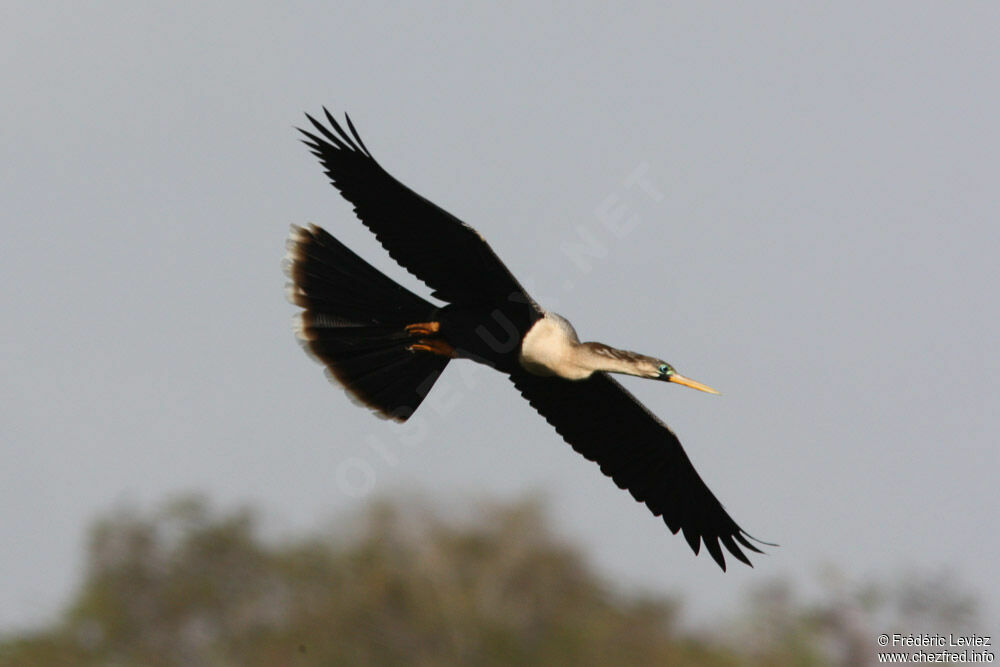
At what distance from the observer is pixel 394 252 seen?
798cm

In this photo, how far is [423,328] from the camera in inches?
340

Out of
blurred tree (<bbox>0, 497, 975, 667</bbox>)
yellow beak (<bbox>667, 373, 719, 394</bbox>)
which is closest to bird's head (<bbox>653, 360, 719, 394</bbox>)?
yellow beak (<bbox>667, 373, 719, 394</bbox>)

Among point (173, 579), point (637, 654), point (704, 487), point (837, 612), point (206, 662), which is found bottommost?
point (837, 612)

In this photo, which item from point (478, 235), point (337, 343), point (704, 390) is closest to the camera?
point (478, 235)

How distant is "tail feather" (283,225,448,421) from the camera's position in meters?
8.83

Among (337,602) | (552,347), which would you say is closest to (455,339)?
(552,347)

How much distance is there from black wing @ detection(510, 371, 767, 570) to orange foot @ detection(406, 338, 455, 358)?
1.62 feet

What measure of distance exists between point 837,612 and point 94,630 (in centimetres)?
829

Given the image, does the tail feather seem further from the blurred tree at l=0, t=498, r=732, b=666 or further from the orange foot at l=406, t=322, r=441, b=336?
the blurred tree at l=0, t=498, r=732, b=666

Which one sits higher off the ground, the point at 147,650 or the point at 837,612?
the point at 147,650

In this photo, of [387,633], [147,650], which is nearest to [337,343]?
[147,650]

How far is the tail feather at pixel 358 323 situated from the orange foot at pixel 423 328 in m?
0.07

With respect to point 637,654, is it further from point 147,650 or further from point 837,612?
point 147,650

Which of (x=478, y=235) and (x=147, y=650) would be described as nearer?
(x=478, y=235)
